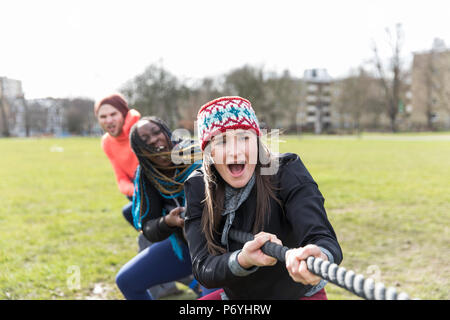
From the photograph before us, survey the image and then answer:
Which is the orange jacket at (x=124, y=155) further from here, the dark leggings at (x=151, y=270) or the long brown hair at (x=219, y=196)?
the long brown hair at (x=219, y=196)

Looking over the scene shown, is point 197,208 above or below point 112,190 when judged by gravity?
above

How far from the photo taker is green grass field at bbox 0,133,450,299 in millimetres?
4918

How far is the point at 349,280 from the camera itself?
126 centimetres

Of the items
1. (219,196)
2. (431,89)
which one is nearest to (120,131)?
(219,196)

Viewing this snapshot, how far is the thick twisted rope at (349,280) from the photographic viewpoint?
1.16 m

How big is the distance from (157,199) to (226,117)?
1.59 meters

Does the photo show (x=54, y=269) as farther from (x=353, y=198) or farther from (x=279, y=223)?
(x=353, y=198)

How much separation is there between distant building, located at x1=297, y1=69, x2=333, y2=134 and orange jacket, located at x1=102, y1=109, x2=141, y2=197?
256 feet

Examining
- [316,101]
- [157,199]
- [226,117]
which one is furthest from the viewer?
[316,101]

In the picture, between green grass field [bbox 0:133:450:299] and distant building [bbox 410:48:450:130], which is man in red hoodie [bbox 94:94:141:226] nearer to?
green grass field [bbox 0:133:450:299]

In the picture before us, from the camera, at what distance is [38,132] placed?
297 ft

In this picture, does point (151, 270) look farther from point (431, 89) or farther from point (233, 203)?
point (431, 89)
